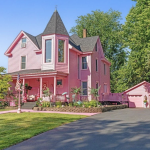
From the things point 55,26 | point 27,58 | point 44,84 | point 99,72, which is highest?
point 55,26

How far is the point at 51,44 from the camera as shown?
69.1 feet

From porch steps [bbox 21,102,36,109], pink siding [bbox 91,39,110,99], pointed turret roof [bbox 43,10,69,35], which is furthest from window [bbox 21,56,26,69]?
pink siding [bbox 91,39,110,99]

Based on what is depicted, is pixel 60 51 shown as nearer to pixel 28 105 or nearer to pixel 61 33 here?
pixel 61 33

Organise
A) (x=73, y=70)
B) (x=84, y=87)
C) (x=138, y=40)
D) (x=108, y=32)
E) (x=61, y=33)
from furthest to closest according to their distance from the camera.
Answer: (x=108, y=32) → (x=138, y=40) → (x=84, y=87) → (x=73, y=70) → (x=61, y=33)

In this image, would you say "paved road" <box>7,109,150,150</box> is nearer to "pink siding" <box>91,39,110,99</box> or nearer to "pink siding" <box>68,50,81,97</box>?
"pink siding" <box>68,50,81,97</box>

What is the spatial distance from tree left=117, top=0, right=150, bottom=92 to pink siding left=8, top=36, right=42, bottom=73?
1184 cm

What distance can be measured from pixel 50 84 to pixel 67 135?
14.8 meters

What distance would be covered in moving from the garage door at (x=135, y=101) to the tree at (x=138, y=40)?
391cm

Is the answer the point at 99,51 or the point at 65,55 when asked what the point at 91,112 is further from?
the point at 99,51

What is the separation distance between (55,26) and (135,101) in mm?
13648

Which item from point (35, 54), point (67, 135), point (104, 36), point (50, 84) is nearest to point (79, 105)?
point (50, 84)

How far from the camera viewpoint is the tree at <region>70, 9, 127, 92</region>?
40.8 meters

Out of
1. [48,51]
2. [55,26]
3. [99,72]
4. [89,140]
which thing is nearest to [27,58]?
[48,51]

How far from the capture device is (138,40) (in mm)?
24125
